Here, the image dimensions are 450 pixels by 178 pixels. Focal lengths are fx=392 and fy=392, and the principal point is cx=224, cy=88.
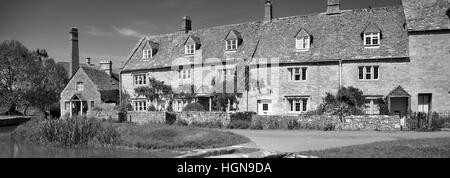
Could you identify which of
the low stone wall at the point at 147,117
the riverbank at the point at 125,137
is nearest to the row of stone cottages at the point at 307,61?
the low stone wall at the point at 147,117

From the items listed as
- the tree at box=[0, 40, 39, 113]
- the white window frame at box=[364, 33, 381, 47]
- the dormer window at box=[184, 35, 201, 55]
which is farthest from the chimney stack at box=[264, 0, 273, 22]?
the tree at box=[0, 40, 39, 113]

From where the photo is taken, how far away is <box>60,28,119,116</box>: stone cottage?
1793 inches

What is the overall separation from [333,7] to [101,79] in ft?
91.5

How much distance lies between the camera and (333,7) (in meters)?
38.8

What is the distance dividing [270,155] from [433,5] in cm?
2700

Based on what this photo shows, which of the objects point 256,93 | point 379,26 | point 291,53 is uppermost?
point 379,26

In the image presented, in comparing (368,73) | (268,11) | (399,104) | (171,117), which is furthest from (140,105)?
(399,104)

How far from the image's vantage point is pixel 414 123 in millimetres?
25812

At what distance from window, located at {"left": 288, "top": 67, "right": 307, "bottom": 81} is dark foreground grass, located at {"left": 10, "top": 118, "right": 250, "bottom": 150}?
15304 millimetres

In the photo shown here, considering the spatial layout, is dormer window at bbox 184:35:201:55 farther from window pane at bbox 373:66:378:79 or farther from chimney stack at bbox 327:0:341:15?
window pane at bbox 373:66:378:79
